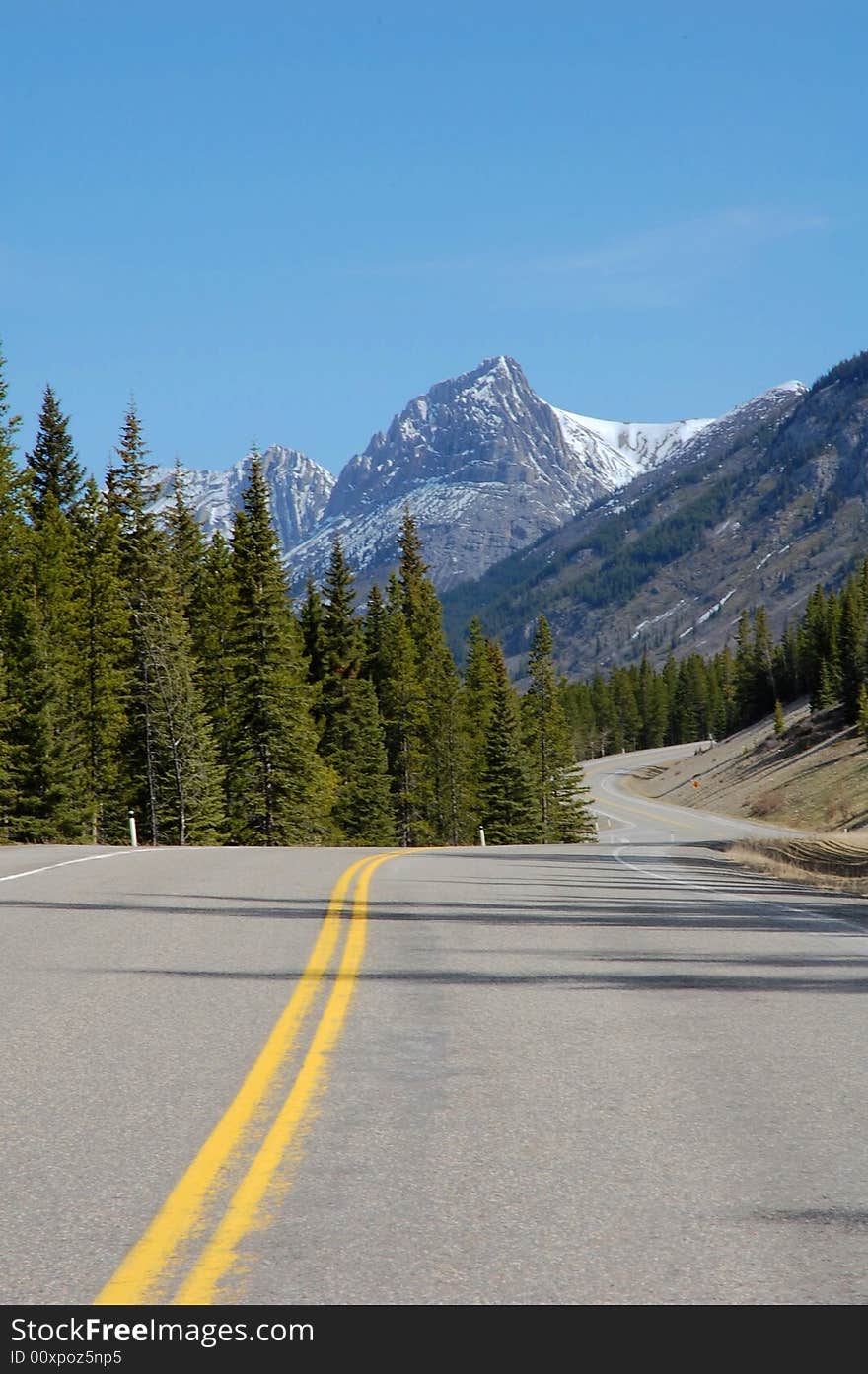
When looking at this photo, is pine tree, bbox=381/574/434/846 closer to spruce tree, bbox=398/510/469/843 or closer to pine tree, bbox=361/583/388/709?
spruce tree, bbox=398/510/469/843

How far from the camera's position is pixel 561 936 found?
1244 centimetres

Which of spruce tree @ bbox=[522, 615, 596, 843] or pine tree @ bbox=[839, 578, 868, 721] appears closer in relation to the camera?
spruce tree @ bbox=[522, 615, 596, 843]

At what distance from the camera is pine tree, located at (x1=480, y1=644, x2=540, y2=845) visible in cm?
6519

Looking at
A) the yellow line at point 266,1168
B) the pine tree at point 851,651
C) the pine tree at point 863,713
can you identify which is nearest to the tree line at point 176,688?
the pine tree at point 863,713

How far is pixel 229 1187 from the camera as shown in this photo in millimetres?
4906

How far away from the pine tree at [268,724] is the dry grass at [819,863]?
81.1ft

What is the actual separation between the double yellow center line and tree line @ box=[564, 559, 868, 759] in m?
90.6

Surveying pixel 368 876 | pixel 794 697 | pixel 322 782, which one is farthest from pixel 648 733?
pixel 368 876

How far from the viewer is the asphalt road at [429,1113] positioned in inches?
162

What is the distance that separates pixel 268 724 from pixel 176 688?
3772mm

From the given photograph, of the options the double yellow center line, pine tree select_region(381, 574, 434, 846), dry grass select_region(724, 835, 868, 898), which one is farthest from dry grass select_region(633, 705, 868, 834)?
the double yellow center line

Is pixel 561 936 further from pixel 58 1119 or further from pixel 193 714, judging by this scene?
pixel 193 714

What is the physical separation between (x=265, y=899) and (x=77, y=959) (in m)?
4.76

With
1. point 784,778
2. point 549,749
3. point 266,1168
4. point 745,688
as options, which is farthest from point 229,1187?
point 745,688
